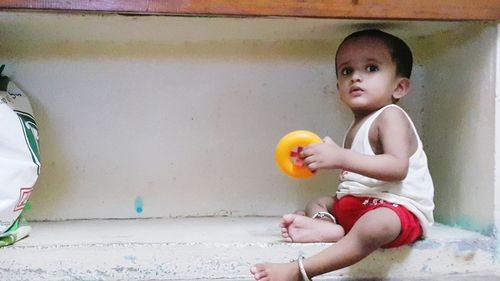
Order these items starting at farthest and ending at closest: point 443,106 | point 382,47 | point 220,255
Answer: point 443,106, point 382,47, point 220,255

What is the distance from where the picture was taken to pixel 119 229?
3.68ft

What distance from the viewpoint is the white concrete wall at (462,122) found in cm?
104

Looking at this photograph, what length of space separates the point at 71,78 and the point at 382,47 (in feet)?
2.02

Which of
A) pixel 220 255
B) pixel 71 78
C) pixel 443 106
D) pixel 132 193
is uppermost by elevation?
pixel 71 78

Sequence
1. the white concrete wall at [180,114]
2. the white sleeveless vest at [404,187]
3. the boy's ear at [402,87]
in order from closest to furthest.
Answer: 1. the white sleeveless vest at [404,187]
2. the boy's ear at [402,87]
3. the white concrete wall at [180,114]

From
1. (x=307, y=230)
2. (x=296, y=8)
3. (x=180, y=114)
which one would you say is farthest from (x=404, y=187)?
(x=180, y=114)

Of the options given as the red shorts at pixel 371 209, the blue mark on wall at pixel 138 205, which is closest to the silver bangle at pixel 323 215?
the red shorts at pixel 371 209

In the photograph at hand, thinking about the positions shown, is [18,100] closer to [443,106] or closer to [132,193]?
[132,193]

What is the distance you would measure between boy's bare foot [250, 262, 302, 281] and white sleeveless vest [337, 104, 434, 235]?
0.20 metres

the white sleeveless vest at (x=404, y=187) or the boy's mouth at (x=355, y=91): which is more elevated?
the boy's mouth at (x=355, y=91)

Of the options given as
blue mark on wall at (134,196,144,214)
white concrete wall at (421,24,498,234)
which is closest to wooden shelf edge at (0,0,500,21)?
white concrete wall at (421,24,498,234)

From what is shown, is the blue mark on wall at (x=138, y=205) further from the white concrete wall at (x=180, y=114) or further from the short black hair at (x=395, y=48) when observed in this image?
the short black hair at (x=395, y=48)

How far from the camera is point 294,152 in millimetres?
957

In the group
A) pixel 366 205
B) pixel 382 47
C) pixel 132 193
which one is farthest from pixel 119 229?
pixel 382 47
